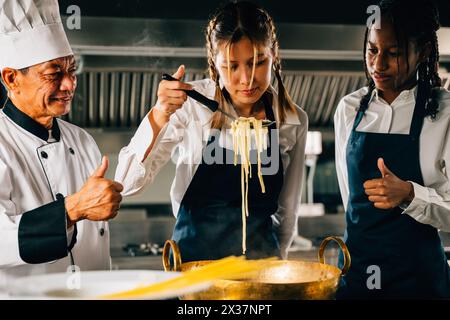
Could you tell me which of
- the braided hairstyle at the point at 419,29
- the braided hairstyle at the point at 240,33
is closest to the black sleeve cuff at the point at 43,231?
the braided hairstyle at the point at 240,33

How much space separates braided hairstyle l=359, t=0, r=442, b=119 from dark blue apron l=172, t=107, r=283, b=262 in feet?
1.84

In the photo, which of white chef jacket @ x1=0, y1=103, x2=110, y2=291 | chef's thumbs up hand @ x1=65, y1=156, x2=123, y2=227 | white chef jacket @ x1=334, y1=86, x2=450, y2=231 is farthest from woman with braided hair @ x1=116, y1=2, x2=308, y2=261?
chef's thumbs up hand @ x1=65, y1=156, x2=123, y2=227

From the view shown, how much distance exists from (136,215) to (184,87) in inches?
82.3

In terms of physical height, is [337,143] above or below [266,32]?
below

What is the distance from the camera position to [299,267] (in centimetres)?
168

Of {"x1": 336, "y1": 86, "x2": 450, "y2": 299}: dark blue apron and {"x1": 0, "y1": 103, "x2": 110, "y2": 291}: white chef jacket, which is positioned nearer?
{"x1": 0, "y1": 103, "x2": 110, "y2": 291}: white chef jacket

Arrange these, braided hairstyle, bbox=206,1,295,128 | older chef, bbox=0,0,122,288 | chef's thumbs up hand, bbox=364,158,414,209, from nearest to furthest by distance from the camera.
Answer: older chef, bbox=0,0,122,288 < chef's thumbs up hand, bbox=364,158,414,209 < braided hairstyle, bbox=206,1,295,128

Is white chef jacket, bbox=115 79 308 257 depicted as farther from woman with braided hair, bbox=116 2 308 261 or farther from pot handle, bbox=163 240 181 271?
pot handle, bbox=163 240 181 271

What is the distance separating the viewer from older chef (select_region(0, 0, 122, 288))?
183 centimetres

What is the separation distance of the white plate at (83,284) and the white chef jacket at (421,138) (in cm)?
100

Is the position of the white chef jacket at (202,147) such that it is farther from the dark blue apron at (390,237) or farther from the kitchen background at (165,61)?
the kitchen background at (165,61)

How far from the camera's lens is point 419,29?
235 cm
